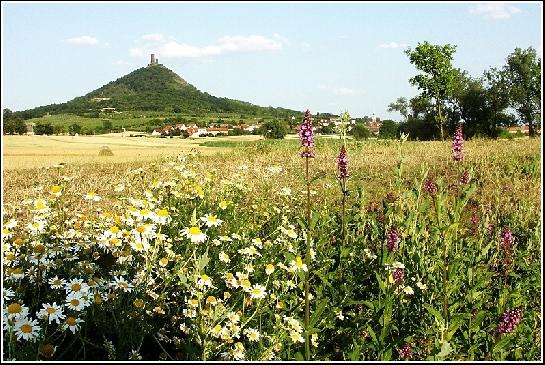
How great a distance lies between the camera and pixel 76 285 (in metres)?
2.87

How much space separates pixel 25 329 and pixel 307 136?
174 centimetres

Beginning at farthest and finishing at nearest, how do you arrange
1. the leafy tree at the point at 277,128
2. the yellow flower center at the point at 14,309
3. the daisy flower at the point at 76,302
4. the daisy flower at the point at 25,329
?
the leafy tree at the point at 277,128 → the daisy flower at the point at 76,302 → the yellow flower center at the point at 14,309 → the daisy flower at the point at 25,329

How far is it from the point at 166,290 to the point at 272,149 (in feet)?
49.5

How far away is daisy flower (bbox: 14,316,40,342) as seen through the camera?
2.41 metres

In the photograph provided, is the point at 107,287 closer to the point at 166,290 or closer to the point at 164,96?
the point at 166,290

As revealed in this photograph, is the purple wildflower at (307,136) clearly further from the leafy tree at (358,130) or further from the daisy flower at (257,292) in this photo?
the leafy tree at (358,130)

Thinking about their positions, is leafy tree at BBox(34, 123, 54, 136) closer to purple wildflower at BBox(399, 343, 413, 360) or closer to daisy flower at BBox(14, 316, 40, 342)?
daisy flower at BBox(14, 316, 40, 342)

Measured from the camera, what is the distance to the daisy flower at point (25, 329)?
2410 millimetres

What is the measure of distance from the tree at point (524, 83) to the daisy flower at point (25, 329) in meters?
48.8

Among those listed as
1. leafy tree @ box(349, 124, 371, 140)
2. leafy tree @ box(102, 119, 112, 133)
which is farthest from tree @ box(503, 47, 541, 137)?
leafy tree @ box(349, 124, 371, 140)

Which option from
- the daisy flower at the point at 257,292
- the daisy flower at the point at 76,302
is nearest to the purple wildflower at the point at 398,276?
the daisy flower at the point at 257,292

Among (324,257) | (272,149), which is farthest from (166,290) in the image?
(272,149)

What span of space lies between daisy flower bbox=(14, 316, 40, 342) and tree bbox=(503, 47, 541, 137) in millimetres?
48792

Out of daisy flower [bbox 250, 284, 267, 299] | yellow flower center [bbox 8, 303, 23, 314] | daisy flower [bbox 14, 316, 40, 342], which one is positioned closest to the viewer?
daisy flower [bbox 14, 316, 40, 342]
